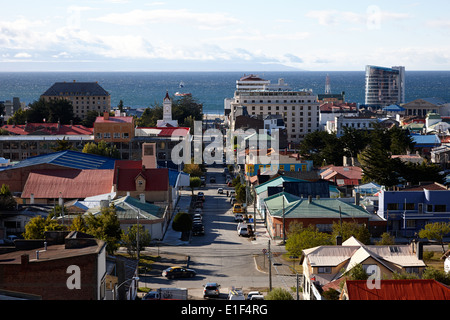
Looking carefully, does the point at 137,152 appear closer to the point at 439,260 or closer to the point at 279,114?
the point at 279,114

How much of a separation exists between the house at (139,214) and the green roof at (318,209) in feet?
25.9

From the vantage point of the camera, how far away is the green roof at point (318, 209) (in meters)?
51.2

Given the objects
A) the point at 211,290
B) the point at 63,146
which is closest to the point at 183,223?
the point at 211,290

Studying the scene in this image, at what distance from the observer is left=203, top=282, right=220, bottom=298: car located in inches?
1395

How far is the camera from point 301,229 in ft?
157

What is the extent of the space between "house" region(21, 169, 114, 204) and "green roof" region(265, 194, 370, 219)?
47.9 feet

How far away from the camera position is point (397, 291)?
25.2 meters

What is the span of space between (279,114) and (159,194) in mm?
72368

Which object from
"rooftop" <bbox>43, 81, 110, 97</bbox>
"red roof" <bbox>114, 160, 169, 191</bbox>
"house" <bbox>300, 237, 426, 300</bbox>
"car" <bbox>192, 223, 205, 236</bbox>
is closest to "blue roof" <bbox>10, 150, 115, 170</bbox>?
"red roof" <bbox>114, 160, 169, 191</bbox>

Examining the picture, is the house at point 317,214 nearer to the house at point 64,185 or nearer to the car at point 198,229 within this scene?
the car at point 198,229

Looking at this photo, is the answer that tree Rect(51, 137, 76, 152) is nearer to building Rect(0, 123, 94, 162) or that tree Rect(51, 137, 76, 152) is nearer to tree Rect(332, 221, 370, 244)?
building Rect(0, 123, 94, 162)

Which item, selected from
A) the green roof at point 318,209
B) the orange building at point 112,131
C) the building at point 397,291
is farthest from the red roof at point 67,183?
the building at point 397,291

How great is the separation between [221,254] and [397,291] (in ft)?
72.0
